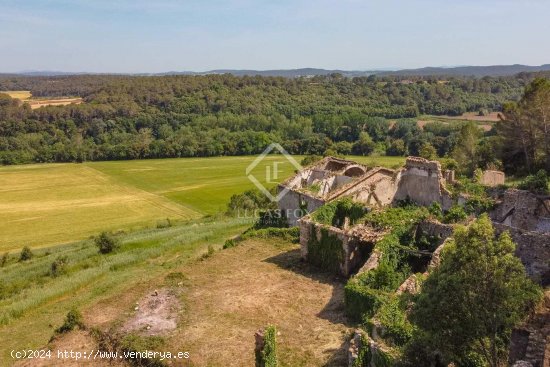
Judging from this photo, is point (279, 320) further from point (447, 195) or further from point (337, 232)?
point (447, 195)

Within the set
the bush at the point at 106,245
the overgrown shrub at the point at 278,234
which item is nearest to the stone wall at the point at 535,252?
the overgrown shrub at the point at 278,234

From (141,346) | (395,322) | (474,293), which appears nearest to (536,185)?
(395,322)

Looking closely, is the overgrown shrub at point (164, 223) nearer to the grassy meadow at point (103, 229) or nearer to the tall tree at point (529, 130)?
the grassy meadow at point (103, 229)

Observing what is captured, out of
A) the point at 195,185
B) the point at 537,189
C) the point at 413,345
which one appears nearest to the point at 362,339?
the point at 413,345

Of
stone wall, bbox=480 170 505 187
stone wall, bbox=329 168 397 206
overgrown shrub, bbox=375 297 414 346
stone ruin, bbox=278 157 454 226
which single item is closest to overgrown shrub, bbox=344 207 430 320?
overgrown shrub, bbox=375 297 414 346

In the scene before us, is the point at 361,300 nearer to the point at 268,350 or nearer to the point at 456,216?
the point at 268,350

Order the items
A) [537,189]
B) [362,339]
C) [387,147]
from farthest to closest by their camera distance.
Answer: [387,147] < [537,189] < [362,339]
